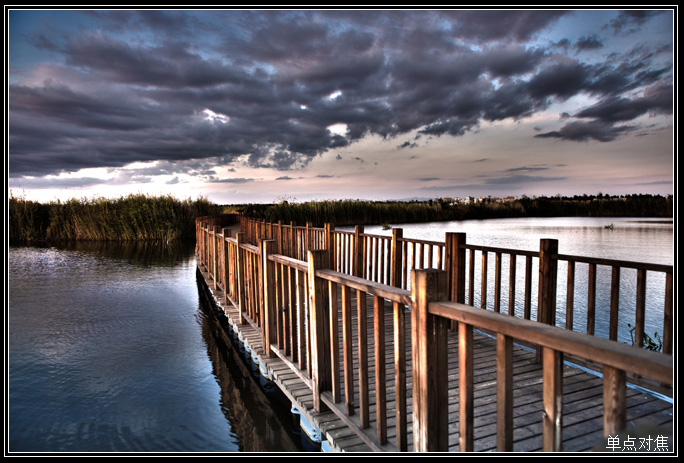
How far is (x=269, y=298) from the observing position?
427 centimetres

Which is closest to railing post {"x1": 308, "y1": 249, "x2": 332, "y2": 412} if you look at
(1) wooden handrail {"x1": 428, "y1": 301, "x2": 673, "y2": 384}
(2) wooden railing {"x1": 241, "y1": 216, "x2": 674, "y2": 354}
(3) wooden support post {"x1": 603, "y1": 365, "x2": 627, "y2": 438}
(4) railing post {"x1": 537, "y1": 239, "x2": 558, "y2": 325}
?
(2) wooden railing {"x1": 241, "y1": 216, "x2": 674, "y2": 354}

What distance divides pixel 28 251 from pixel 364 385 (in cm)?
2107

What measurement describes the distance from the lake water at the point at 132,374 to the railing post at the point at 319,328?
1.11 metres

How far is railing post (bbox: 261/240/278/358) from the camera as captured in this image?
414cm

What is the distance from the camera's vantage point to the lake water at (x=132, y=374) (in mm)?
4086

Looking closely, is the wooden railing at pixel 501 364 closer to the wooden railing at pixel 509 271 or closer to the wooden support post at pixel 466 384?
the wooden support post at pixel 466 384

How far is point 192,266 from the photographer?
1526 cm

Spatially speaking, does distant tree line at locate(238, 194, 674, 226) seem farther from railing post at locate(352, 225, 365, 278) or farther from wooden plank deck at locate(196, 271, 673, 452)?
wooden plank deck at locate(196, 271, 673, 452)

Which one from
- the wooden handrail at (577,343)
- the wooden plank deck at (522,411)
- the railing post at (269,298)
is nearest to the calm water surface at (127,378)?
the railing post at (269,298)

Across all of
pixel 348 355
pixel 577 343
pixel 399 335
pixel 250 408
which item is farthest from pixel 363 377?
pixel 250 408

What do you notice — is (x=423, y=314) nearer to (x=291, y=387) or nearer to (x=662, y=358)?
(x=662, y=358)

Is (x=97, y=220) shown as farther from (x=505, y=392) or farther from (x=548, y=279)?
(x=505, y=392)

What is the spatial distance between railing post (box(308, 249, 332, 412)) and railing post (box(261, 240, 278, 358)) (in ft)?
3.68
